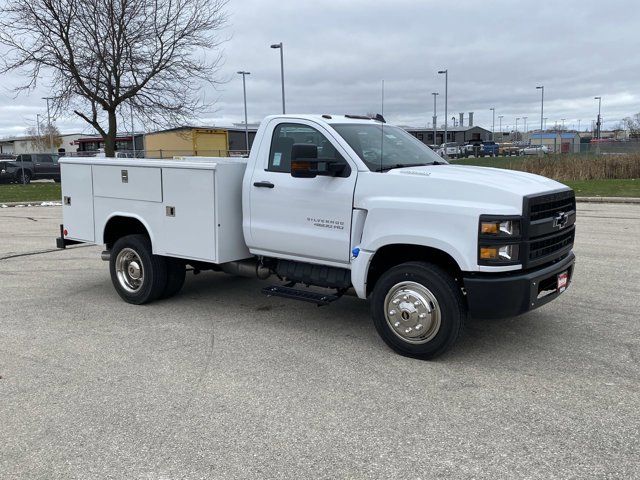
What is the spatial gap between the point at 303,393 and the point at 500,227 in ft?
6.41

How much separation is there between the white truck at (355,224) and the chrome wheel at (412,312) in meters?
0.01

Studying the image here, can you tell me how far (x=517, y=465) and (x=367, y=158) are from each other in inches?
119

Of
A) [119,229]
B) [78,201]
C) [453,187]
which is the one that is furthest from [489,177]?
[78,201]

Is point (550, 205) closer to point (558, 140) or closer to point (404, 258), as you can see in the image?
point (404, 258)

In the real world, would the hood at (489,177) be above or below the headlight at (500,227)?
above

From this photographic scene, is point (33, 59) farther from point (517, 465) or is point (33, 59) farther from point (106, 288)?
point (517, 465)

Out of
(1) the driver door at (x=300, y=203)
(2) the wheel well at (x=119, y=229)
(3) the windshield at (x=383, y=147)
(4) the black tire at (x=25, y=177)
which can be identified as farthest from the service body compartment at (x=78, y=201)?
(4) the black tire at (x=25, y=177)

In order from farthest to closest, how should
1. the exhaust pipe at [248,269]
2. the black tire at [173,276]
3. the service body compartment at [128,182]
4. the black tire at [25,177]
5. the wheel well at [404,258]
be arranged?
the black tire at [25,177]
the black tire at [173,276]
the service body compartment at [128,182]
the exhaust pipe at [248,269]
the wheel well at [404,258]

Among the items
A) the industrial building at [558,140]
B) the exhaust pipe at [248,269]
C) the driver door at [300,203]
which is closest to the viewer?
the driver door at [300,203]

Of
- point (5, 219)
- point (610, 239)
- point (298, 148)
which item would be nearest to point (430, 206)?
point (298, 148)

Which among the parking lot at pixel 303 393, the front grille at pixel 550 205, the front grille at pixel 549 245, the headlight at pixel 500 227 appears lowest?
the parking lot at pixel 303 393

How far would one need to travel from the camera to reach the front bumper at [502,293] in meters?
4.68

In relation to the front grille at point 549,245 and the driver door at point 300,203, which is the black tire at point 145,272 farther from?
the front grille at point 549,245

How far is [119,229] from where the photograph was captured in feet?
24.5
